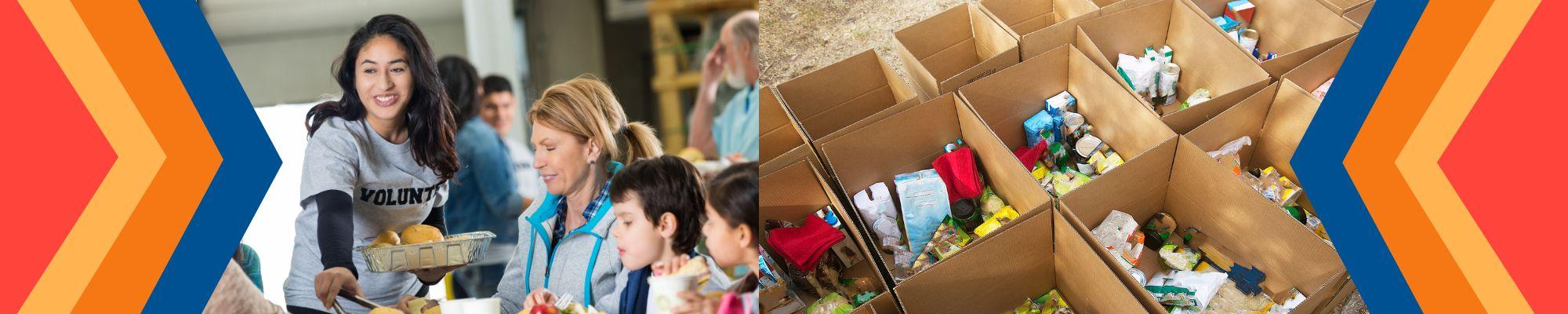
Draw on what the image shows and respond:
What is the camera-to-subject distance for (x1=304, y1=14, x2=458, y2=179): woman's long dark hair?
1.41 meters

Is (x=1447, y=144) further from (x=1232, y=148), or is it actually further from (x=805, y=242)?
(x=805, y=242)

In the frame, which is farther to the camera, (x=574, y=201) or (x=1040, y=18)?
(x=1040, y=18)

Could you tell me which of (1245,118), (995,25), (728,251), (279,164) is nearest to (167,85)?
(279,164)

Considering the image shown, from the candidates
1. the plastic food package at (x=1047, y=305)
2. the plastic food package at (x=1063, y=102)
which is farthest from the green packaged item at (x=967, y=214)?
the plastic food package at (x=1063, y=102)

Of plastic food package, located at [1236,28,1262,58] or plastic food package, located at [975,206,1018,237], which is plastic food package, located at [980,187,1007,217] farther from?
plastic food package, located at [1236,28,1262,58]

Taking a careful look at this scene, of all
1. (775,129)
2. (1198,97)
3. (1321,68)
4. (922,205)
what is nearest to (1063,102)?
(1198,97)

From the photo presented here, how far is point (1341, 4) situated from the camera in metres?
2.55

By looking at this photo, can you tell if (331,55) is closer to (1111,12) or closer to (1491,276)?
(1111,12)

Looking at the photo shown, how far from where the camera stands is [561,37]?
143 cm

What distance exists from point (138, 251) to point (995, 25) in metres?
1.83

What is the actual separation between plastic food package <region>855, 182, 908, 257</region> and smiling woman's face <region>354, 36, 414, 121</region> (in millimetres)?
1021

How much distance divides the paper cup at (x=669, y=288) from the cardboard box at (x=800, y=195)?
20.2 inches

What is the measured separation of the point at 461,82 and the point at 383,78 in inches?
4.4

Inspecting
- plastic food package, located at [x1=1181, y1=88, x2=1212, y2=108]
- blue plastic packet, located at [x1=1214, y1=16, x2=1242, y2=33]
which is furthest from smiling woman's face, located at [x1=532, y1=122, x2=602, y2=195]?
blue plastic packet, located at [x1=1214, y1=16, x2=1242, y2=33]
